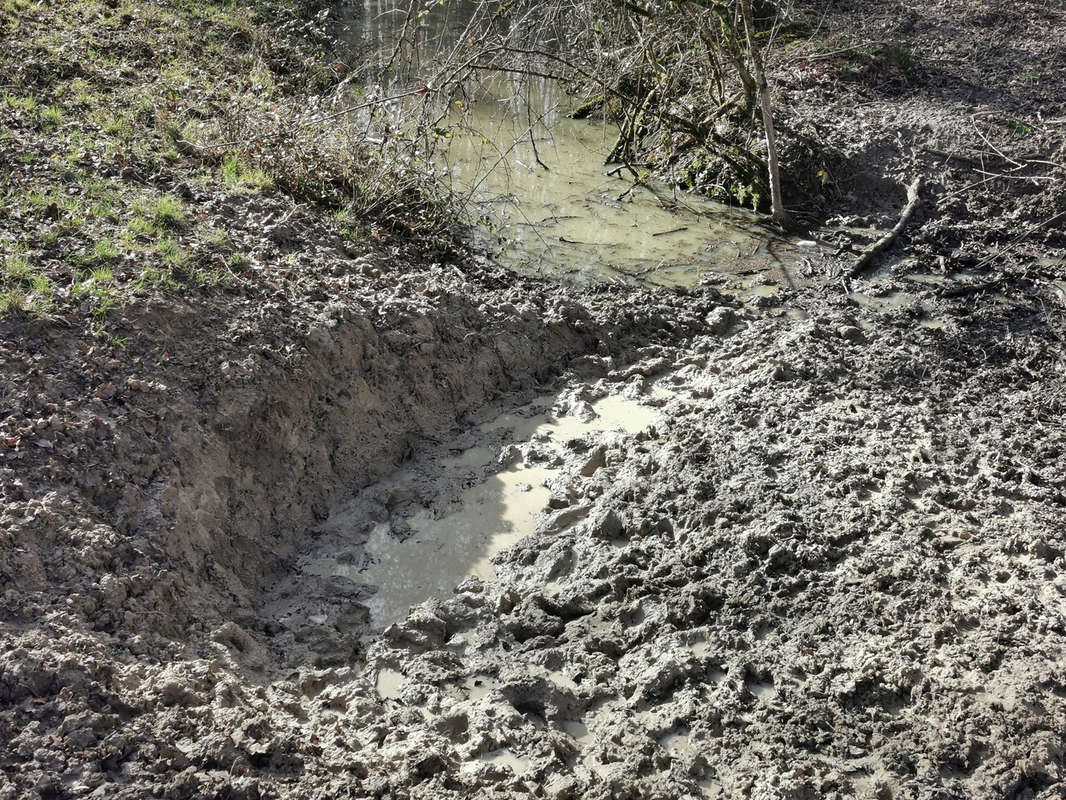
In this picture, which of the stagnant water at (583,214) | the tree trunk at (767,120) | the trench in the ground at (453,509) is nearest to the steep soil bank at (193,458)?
the trench in the ground at (453,509)

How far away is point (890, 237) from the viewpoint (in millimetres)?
7578

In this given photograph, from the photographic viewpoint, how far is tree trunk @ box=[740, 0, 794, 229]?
7.42 metres

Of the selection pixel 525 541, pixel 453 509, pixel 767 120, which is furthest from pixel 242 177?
pixel 767 120

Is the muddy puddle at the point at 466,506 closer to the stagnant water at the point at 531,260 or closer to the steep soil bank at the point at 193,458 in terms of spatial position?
the stagnant water at the point at 531,260

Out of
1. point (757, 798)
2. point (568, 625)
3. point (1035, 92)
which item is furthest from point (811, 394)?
point (1035, 92)

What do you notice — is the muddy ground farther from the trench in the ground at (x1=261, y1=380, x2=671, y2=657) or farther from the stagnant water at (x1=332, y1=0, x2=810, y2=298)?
the stagnant water at (x1=332, y1=0, x2=810, y2=298)

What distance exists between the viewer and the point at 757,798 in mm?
3133

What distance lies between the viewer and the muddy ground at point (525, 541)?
10.6ft

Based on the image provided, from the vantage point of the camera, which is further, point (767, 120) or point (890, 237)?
point (767, 120)

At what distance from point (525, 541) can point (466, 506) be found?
1.54ft

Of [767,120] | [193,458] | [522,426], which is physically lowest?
[522,426]

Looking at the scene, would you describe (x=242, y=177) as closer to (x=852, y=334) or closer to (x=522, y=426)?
(x=522, y=426)

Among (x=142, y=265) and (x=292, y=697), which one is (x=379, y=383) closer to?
(x=142, y=265)

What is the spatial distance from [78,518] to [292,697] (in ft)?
4.05
